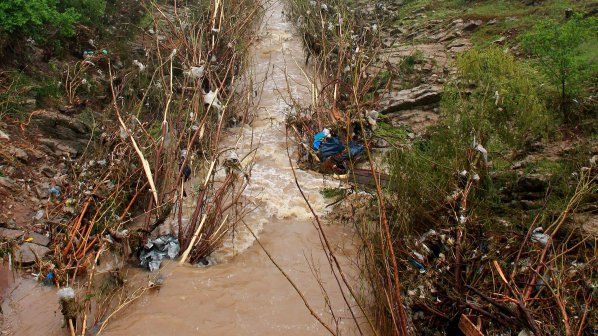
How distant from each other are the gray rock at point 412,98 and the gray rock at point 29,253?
4.71 m

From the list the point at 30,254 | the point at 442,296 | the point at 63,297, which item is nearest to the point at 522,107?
the point at 442,296

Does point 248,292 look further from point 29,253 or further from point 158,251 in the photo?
point 29,253

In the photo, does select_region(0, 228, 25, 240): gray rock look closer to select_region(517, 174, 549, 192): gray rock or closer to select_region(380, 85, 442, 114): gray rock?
select_region(517, 174, 549, 192): gray rock

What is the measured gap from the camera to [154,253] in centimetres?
385

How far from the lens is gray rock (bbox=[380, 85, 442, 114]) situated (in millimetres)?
6435

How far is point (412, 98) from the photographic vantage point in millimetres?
6535

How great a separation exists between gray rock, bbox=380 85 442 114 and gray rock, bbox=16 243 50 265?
4.71 m

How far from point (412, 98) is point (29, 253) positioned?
511 centimetres

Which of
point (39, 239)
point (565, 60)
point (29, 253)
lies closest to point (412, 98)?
point (565, 60)

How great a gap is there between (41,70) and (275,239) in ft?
13.5

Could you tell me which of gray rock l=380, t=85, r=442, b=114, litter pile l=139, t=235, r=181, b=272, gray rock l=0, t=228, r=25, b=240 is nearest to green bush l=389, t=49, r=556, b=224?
gray rock l=380, t=85, r=442, b=114

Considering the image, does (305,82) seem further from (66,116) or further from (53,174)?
(53,174)

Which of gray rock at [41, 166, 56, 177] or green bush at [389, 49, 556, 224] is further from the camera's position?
gray rock at [41, 166, 56, 177]

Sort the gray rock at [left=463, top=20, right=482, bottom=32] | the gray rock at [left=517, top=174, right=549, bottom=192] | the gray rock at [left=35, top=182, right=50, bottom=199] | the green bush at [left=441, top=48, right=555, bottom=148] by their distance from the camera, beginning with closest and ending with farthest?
the gray rock at [left=517, top=174, right=549, bottom=192] < the green bush at [left=441, top=48, right=555, bottom=148] < the gray rock at [left=35, top=182, right=50, bottom=199] < the gray rock at [left=463, top=20, right=482, bottom=32]
